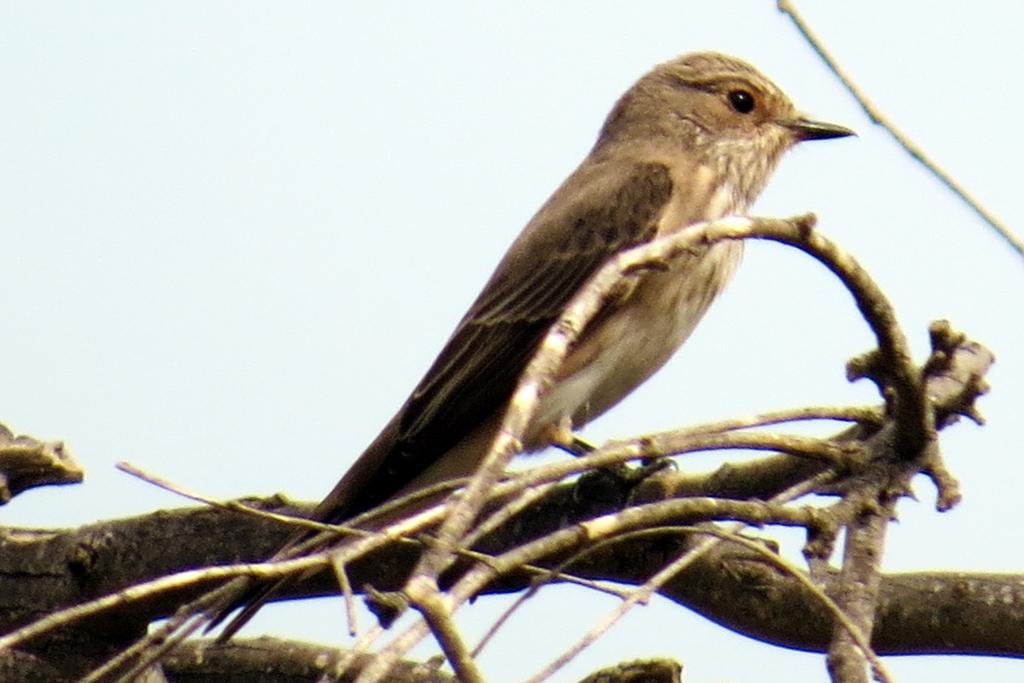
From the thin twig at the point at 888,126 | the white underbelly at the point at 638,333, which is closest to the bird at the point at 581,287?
the white underbelly at the point at 638,333

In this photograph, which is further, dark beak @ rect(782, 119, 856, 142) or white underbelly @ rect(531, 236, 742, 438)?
dark beak @ rect(782, 119, 856, 142)

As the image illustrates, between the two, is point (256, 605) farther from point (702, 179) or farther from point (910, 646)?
point (702, 179)

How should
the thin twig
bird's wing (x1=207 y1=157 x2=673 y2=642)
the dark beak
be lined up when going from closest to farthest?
1. the thin twig
2. bird's wing (x1=207 y1=157 x2=673 y2=642)
3. the dark beak

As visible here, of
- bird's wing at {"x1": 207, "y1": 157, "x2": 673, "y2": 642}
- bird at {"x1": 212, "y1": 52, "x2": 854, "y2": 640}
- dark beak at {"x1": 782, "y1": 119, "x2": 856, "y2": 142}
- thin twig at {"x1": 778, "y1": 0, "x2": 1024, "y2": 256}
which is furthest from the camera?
dark beak at {"x1": 782, "y1": 119, "x2": 856, "y2": 142}

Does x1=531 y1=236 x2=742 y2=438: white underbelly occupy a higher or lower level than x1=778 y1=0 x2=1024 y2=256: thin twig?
lower

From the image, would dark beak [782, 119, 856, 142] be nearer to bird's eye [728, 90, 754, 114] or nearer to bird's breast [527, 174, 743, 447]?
bird's eye [728, 90, 754, 114]

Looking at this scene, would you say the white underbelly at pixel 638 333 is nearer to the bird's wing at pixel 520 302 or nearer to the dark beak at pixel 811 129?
the bird's wing at pixel 520 302

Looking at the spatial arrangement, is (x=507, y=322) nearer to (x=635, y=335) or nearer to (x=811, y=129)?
(x=635, y=335)

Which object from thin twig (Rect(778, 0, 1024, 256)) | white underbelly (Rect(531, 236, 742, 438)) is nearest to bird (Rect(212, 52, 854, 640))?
white underbelly (Rect(531, 236, 742, 438))
